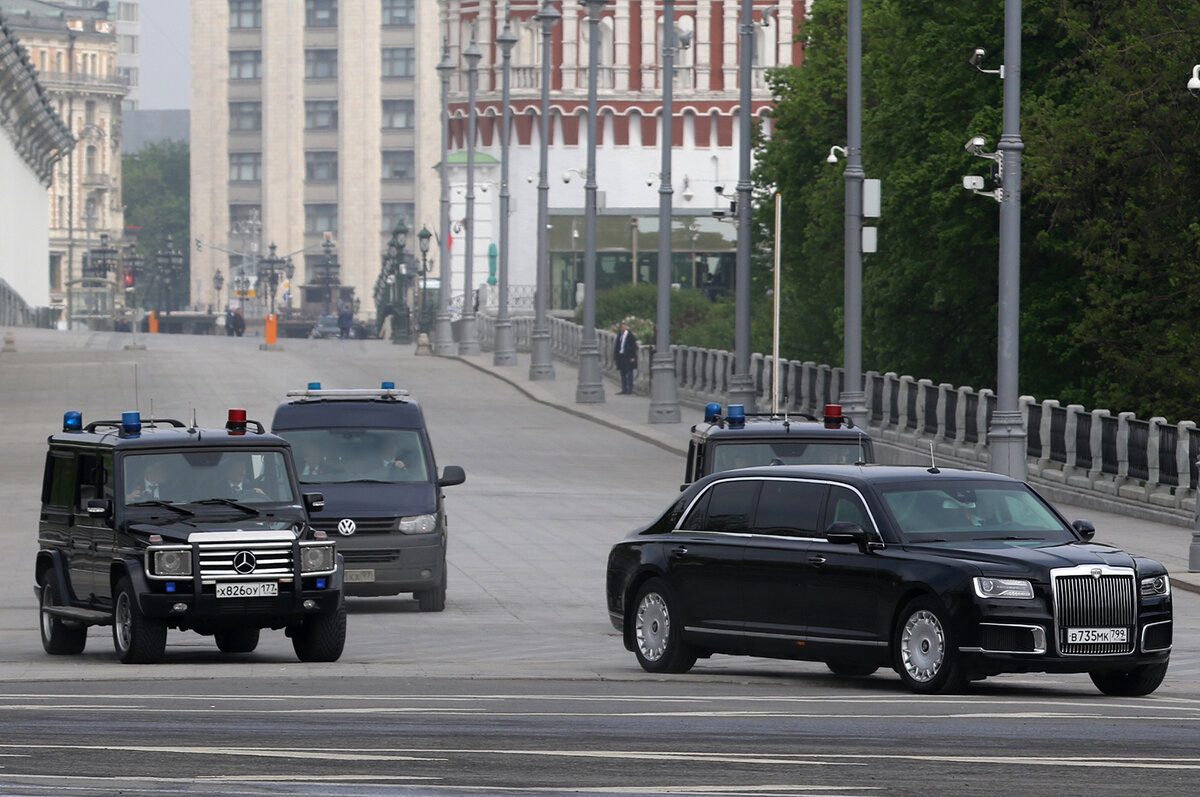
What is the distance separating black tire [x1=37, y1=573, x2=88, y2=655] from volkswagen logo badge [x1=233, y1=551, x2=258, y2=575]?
7.29 feet

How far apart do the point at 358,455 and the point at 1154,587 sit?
30.4 feet

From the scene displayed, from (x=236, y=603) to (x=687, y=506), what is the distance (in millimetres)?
3345

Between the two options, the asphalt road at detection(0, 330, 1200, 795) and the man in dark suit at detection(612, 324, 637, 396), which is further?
the man in dark suit at detection(612, 324, 637, 396)

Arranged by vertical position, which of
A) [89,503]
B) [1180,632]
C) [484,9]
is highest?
[484,9]

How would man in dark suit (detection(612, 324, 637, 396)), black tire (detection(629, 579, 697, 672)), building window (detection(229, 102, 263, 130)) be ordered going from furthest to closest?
building window (detection(229, 102, 263, 130))
man in dark suit (detection(612, 324, 637, 396))
black tire (detection(629, 579, 697, 672))

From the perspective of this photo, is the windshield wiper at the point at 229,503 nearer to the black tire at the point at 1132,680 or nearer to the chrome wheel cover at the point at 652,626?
the chrome wheel cover at the point at 652,626

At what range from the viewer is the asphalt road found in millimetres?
10531

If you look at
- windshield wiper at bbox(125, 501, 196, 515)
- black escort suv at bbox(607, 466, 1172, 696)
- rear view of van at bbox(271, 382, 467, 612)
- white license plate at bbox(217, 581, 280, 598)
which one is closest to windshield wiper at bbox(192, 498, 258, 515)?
windshield wiper at bbox(125, 501, 196, 515)

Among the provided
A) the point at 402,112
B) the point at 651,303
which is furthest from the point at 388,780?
the point at 402,112

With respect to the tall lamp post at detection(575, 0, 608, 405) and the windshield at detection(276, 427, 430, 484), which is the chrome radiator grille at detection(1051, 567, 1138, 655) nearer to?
the windshield at detection(276, 427, 430, 484)

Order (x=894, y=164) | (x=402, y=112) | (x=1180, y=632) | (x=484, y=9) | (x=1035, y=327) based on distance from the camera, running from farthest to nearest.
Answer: (x=402, y=112), (x=484, y=9), (x=894, y=164), (x=1035, y=327), (x=1180, y=632)

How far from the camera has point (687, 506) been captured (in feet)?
54.7

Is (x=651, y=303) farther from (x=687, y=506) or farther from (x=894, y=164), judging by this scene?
(x=687, y=506)

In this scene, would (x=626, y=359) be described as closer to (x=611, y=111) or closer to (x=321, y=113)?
(x=611, y=111)
